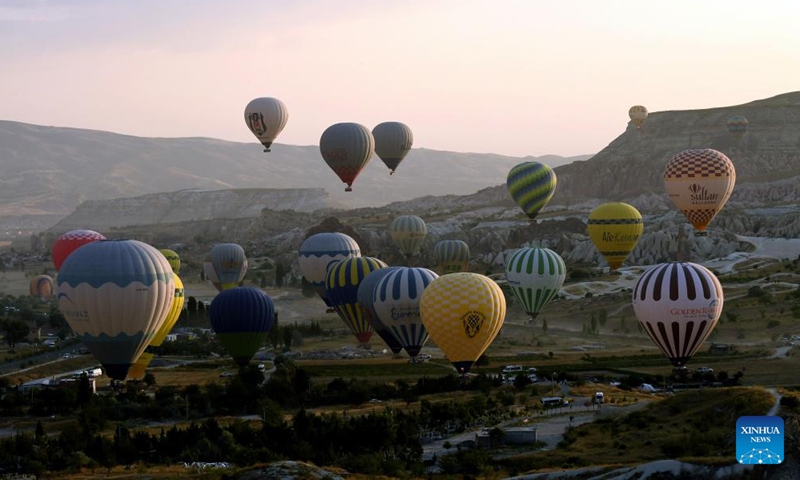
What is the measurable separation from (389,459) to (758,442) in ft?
45.7

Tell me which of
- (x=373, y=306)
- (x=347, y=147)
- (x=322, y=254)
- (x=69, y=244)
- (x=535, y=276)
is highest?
(x=347, y=147)

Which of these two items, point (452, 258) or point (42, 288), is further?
point (42, 288)

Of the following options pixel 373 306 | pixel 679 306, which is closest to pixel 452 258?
pixel 373 306

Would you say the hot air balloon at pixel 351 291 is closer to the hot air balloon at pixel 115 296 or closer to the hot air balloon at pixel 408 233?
the hot air balloon at pixel 115 296

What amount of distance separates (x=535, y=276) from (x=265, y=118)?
1612 inches

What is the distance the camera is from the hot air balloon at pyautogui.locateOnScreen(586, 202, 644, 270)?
111 metres

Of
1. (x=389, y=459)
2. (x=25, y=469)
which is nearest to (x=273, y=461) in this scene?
(x=389, y=459)

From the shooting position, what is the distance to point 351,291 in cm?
8531

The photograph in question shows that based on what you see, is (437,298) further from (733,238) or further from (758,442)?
(733,238)

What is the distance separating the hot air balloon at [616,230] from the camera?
365ft

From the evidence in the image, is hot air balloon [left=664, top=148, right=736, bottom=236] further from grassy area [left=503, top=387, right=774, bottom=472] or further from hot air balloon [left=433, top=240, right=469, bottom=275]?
grassy area [left=503, top=387, right=774, bottom=472]

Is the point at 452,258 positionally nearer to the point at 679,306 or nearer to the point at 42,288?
Answer: the point at 42,288

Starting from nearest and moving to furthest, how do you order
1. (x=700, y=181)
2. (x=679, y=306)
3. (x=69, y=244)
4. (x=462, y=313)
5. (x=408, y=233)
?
1. (x=679, y=306)
2. (x=462, y=313)
3. (x=700, y=181)
4. (x=69, y=244)
5. (x=408, y=233)

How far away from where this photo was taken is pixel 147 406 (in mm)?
63281
